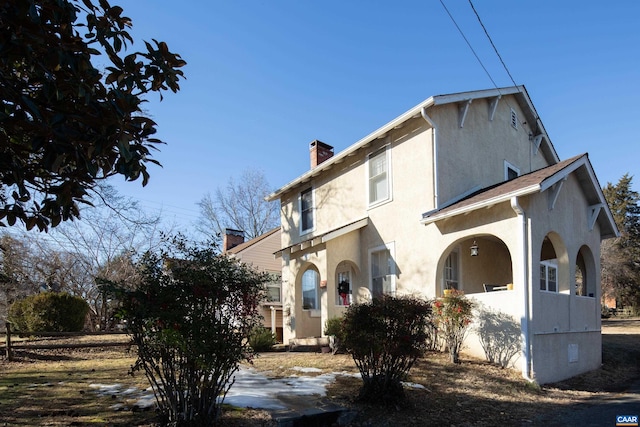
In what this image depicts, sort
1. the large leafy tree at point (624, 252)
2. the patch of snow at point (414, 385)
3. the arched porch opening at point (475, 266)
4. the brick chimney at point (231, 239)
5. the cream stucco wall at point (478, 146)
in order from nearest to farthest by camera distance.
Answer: the patch of snow at point (414, 385) < the arched porch opening at point (475, 266) < the cream stucco wall at point (478, 146) < the brick chimney at point (231, 239) < the large leafy tree at point (624, 252)

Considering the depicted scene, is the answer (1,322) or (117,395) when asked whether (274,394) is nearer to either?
(117,395)

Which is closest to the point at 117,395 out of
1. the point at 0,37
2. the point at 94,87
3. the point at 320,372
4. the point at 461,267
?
the point at 320,372

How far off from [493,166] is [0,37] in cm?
1370

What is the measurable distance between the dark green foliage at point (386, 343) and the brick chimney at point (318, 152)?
10946 mm

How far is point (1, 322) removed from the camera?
992 inches

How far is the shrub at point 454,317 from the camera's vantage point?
34.4 feet

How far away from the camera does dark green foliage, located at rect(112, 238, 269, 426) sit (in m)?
→ 5.16

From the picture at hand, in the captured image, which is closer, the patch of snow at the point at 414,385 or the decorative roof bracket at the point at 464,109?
the patch of snow at the point at 414,385

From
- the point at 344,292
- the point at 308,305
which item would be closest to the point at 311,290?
the point at 308,305

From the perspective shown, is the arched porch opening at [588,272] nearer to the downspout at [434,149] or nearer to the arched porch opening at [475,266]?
the arched porch opening at [475,266]

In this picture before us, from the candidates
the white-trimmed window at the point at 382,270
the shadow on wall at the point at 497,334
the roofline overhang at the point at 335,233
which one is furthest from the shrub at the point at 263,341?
the shadow on wall at the point at 497,334

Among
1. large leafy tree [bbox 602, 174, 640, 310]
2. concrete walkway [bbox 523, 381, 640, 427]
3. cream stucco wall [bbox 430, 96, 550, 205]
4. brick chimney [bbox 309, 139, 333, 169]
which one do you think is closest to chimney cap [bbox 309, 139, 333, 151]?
brick chimney [bbox 309, 139, 333, 169]

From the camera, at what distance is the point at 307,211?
17.8 m

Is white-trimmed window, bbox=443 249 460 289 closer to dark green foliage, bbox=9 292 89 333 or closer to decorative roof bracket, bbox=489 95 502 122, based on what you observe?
decorative roof bracket, bbox=489 95 502 122
